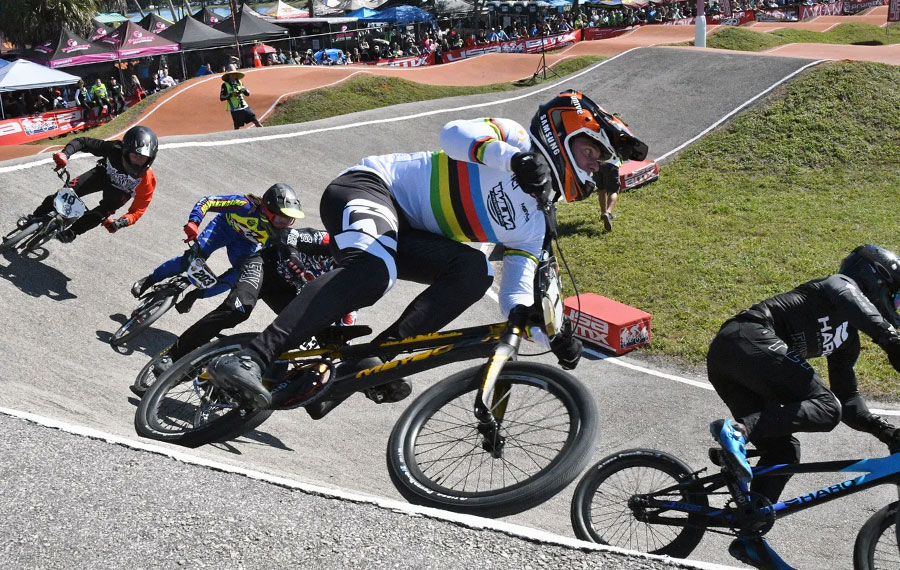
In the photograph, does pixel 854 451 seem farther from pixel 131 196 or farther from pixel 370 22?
pixel 370 22

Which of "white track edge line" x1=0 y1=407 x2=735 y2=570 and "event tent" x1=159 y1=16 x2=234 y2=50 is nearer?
"white track edge line" x1=0 y1=407 x2=735 y2=570

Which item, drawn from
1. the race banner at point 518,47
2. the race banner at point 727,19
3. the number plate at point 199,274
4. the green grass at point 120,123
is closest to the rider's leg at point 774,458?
the number plate at point 199,274

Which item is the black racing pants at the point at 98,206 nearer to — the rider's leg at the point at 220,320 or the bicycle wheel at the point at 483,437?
the rider's leg at the point at 220,320

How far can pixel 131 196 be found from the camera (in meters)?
10.4

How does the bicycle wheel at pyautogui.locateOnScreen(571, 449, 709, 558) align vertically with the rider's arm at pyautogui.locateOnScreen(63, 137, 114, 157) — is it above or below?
below

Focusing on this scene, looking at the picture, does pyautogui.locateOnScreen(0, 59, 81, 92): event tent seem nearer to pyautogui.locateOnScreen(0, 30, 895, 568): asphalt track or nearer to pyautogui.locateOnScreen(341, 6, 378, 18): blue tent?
pyautogui.locateOnScreen(0, 30, 895, 568): asphalt track

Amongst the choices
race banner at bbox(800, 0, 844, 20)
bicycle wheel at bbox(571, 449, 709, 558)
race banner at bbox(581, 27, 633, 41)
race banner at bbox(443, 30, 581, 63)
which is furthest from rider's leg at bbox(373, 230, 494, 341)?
race banner at bbox(800, 0, 844, 20)

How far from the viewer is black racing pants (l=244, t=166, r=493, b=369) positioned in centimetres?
452

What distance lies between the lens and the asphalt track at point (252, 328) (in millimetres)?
6367

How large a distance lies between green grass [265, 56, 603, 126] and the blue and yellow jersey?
14426mm

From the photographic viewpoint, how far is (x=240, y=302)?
7695mm

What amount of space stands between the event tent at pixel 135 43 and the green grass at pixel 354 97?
40.7ft

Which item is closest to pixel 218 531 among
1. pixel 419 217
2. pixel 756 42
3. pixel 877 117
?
pixel 419 217

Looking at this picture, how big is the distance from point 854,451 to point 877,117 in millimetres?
14074
